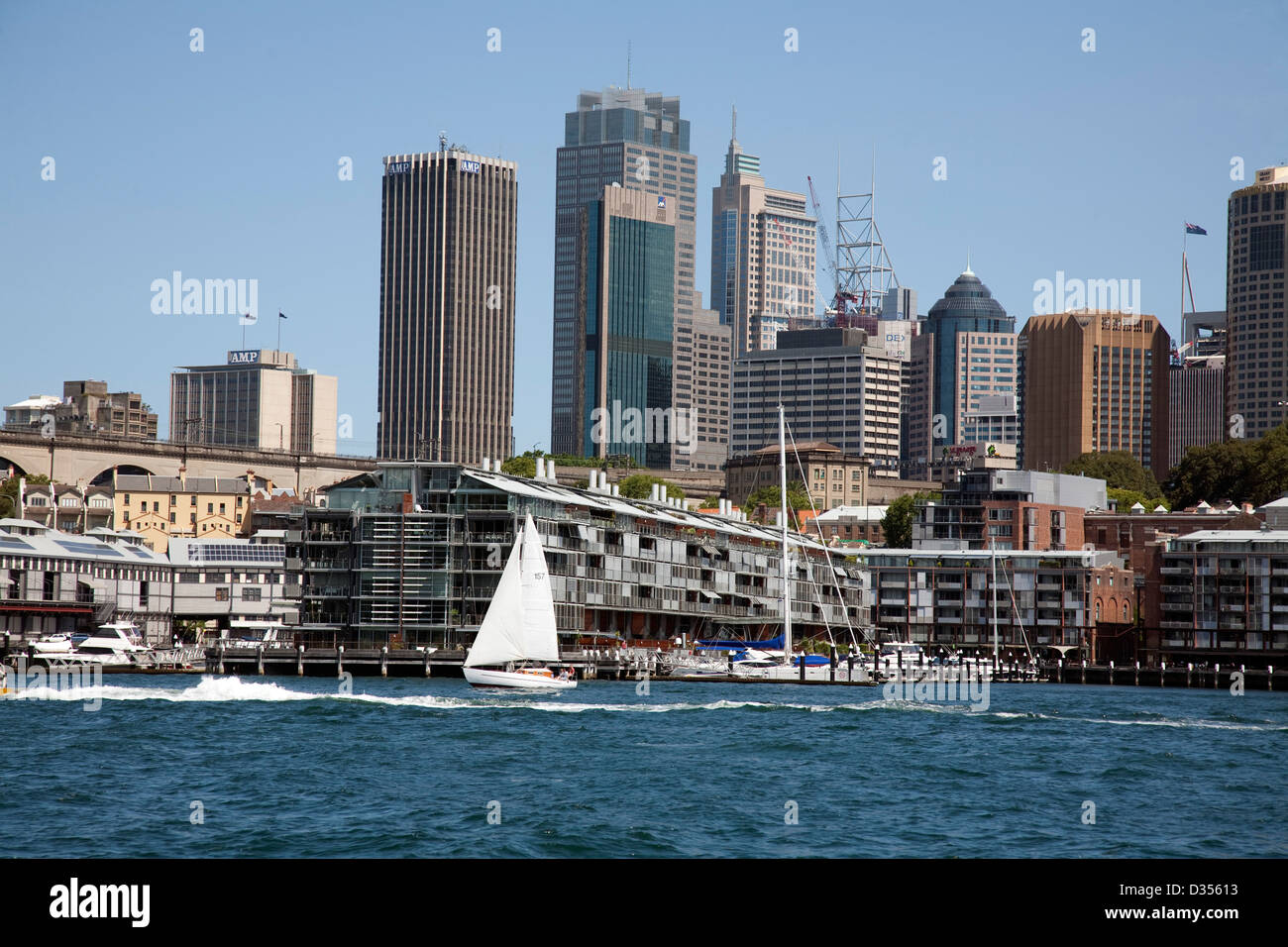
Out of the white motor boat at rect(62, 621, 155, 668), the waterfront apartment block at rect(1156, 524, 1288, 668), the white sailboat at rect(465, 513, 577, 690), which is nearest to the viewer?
the white sailboat at rect(465, 513, 577, 690)

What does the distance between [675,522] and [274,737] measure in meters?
90.2

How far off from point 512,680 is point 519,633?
8.79 feet

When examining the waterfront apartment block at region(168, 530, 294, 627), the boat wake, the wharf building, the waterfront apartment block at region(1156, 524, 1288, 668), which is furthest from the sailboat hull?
the waterfront apartment block at region(1156, 524, 1288, 668)

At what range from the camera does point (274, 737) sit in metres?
57.8

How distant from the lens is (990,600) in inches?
6476

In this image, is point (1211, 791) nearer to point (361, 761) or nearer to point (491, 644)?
point (361, 761)

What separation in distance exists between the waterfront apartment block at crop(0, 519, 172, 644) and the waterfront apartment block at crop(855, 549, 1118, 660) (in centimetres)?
7584

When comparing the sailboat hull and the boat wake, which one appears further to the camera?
the sailboat hull

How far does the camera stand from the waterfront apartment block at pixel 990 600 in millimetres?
161625

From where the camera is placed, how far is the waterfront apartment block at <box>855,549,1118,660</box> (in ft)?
530

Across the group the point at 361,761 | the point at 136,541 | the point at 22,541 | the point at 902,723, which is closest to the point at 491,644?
the point at 902,723

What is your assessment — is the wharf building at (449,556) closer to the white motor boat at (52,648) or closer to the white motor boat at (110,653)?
the white motor boat at (110,653)

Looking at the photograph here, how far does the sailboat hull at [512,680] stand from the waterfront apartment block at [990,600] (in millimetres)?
80062
